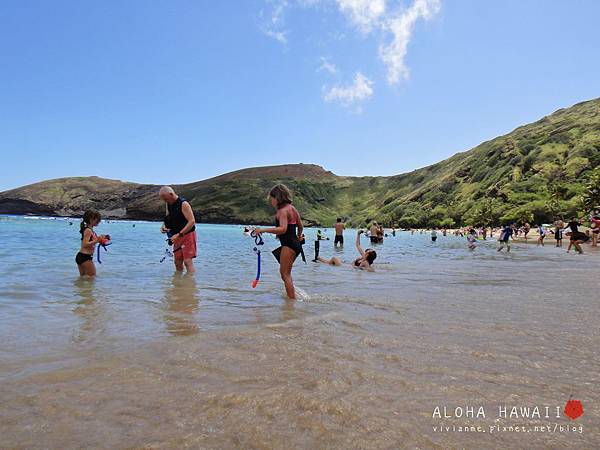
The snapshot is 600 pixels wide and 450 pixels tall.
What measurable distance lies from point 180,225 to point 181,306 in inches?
158

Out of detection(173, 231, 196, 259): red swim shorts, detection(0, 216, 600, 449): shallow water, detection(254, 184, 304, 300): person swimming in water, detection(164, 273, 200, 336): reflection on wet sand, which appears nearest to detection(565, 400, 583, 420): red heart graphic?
detection(0, 216, 600, 449): shallow water

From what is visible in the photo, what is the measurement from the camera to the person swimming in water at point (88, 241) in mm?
9375

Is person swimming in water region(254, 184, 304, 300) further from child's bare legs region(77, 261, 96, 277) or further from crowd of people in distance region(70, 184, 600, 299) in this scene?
child's bare legs region(77, 261, 96, 277)

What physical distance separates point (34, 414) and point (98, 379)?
2.07 ft

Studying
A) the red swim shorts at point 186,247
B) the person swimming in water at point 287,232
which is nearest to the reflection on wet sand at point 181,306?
the red swim shorts at point 186,247

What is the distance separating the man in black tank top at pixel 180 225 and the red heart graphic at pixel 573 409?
8.06 metres

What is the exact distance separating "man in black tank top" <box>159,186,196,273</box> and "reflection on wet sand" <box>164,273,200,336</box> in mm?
757

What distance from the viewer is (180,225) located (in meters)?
10.2

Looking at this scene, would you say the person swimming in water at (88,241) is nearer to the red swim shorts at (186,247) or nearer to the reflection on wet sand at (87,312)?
the reflection on wet sand at (87,312)

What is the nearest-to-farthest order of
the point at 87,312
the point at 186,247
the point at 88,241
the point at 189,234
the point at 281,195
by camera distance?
the point at 87,312 → the point at 281,195 → the point at 88,241 → the point at 189,234 → the point at 186,247

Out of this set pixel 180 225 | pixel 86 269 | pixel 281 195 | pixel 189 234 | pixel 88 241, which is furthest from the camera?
pixel 189 234

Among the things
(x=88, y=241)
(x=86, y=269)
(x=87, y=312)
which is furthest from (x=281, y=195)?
(x=86, y=269)

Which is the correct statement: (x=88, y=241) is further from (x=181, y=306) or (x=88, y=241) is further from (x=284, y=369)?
(x=284, y=369)

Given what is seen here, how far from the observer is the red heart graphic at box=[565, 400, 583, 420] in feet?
9.19
